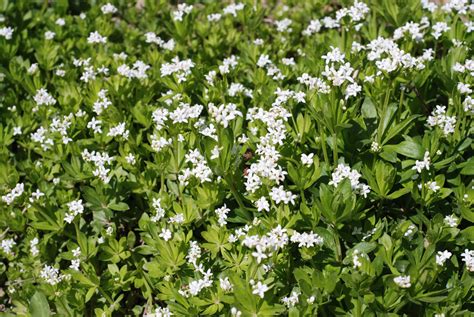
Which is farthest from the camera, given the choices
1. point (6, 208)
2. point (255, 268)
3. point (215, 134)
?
point (6, 208)

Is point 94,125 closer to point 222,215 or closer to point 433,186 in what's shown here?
point 222,215

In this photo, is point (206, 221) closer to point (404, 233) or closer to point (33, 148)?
point (404, 233)

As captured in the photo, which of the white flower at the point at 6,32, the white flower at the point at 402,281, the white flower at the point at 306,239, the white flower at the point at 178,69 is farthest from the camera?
the white flower at the point at 6,32

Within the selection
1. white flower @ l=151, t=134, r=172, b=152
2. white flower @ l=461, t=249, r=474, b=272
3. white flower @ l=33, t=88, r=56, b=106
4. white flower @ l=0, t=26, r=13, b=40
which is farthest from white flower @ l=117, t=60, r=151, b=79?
white flower @ l=461, t=249, r=474, b=272

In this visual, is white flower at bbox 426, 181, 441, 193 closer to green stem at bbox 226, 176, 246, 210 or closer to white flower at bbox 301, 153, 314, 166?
white flower at bbox 301, 153, 314, 166

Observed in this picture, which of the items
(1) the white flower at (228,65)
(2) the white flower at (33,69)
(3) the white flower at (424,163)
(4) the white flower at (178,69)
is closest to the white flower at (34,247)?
(4) the white flower at (178,69)

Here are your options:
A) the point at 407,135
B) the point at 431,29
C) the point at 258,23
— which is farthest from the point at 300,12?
the point at 407,135

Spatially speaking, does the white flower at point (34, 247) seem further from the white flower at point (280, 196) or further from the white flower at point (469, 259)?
the white flower at point (469, 259)

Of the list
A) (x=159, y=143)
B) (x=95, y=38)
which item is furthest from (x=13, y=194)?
(x=95, y=38)
